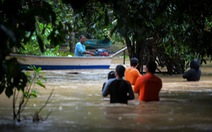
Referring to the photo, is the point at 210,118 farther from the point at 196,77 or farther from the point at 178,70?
the point at 178,70

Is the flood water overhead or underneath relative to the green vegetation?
underneath

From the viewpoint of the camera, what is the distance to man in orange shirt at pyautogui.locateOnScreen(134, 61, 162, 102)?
9461mm

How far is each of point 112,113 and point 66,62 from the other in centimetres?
1252

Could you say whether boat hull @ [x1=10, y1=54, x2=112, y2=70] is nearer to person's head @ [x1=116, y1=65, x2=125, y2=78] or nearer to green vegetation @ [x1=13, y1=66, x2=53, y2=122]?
green vegetation @ [x1=13, y1=66, x2=53, y2=122]

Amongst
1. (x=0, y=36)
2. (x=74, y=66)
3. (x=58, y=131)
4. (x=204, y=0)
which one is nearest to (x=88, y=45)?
(x=74, y=66)

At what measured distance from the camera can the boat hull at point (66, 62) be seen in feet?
66.4

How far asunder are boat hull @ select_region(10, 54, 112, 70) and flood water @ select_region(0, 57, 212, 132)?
719 centimetres

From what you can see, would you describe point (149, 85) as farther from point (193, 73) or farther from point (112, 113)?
point (193, 73)

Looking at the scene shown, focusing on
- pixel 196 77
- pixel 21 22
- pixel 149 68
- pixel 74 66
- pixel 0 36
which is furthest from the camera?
pixel 74 66

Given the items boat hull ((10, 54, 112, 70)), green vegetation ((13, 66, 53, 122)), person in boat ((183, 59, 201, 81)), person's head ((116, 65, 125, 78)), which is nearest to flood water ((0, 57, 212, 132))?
green vegetation ((13, 66, 53, 122))

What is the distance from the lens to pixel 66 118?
8.00 m

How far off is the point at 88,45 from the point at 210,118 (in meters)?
31.0

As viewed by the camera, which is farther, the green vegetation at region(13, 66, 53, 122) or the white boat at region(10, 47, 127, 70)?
the white boat at region(10, 47, 127, 70)

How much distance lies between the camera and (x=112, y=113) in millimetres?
8484
